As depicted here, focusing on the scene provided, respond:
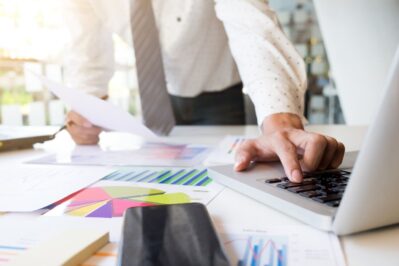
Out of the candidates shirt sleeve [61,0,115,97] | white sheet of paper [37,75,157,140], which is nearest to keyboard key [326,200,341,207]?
white sheet of paper [37,75,157,140]

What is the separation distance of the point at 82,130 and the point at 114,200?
1.67 feet

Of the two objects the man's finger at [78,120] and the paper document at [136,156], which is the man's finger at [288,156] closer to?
the paper document at [136,156]

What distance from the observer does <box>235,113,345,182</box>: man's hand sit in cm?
50

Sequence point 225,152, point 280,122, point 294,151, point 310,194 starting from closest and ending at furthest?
point 310,194, point 294,151, point 280,122, point 225,152

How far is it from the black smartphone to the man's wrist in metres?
0.31

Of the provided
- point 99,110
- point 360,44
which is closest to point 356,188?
point 99,110

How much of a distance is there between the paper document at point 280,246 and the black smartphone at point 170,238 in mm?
23

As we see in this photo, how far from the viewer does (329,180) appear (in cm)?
46

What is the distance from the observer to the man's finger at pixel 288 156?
18.3 inches

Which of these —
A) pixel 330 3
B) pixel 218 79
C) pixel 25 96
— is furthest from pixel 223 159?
pixel 25 96

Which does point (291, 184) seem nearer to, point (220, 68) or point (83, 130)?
point (83, 130)

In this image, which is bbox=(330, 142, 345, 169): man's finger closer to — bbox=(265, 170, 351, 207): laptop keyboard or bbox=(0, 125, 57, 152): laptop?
bbox=(265, 170, 351, 207): laptop keyboard

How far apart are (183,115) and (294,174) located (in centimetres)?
92

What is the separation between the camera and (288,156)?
1.65ft
